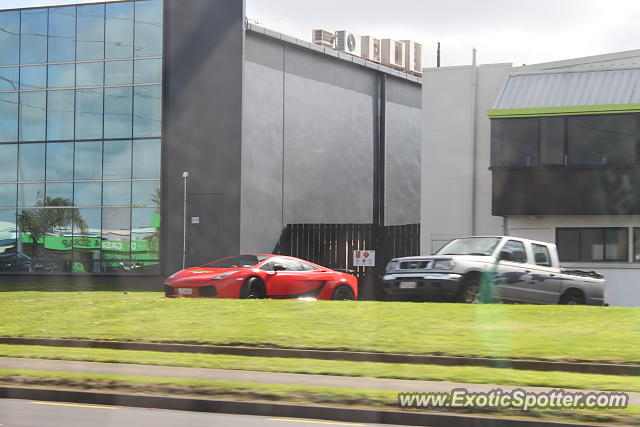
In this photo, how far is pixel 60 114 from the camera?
35.5m

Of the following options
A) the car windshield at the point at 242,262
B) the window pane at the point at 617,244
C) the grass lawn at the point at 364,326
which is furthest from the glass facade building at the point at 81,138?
the window pane at the point at 617,244

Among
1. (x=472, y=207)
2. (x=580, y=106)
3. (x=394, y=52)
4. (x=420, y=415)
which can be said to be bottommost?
(x=420, y=415)

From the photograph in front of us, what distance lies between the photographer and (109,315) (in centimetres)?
1795

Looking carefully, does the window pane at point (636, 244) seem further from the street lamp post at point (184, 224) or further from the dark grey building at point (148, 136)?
the street lamp post at point (184, 224)

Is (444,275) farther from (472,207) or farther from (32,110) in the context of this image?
(32,110)

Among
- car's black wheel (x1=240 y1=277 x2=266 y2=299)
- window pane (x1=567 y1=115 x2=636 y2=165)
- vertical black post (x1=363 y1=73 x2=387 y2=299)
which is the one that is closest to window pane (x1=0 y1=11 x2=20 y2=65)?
vertical black post (x1=363 y1=73 x2=387 y2=299)

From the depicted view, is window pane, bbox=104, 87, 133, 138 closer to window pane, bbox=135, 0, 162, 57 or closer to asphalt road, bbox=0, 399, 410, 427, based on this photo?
window pane, bbox=135, 0, 162, 57

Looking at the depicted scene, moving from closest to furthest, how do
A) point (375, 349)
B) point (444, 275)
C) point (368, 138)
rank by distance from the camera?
point (375, 349)
point (444, 275)
point (368, 138)

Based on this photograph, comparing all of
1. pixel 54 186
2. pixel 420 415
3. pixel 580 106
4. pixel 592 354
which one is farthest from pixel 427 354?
pixel 54 186

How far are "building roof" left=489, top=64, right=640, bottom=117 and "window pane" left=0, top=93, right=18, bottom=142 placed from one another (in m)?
18.5

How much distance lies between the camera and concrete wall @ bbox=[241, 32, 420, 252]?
3428 centimetres

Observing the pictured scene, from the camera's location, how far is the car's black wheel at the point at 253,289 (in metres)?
20.2

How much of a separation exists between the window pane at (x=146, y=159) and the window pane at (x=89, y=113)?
1671 millimetres

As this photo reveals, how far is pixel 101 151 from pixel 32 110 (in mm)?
3401
